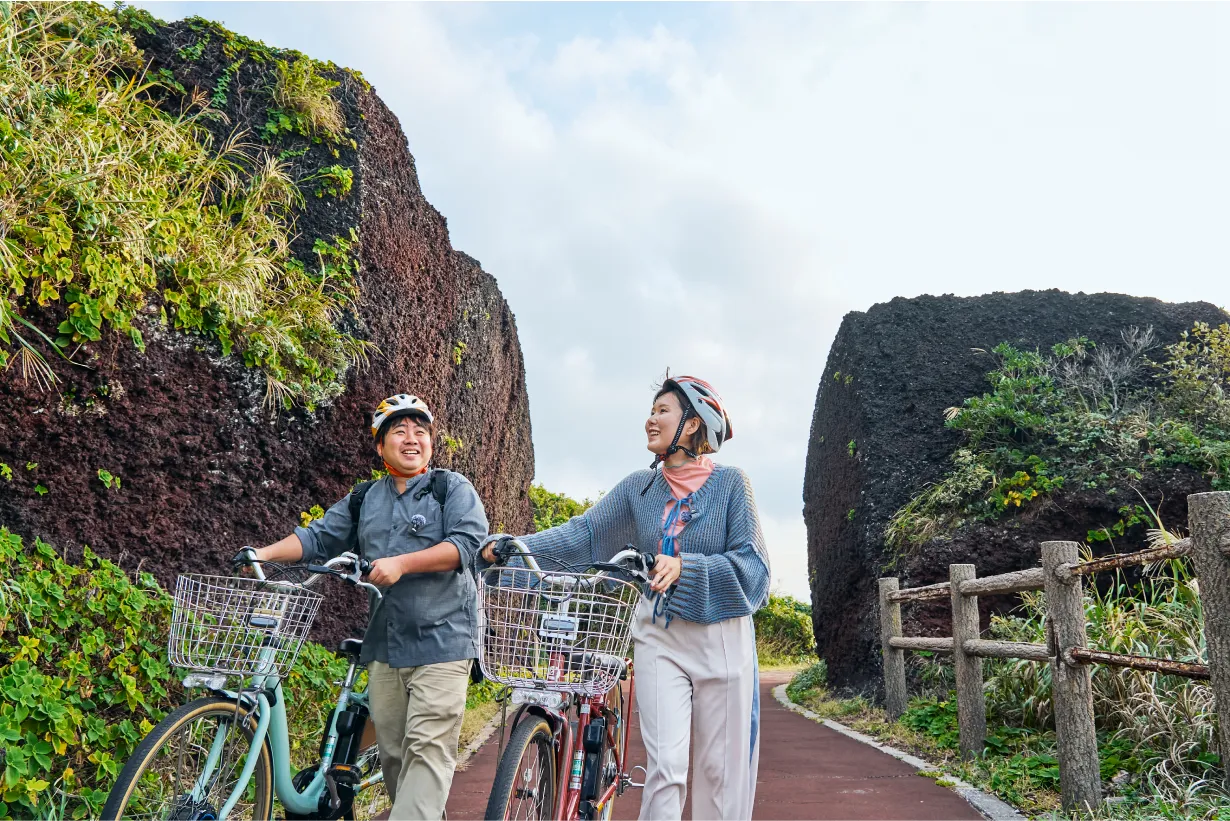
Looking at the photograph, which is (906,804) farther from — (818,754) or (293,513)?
(293,513)

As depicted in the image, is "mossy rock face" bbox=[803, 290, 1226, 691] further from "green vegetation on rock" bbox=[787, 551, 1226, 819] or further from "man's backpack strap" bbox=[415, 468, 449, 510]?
"man's backpack strap" bbox=[415, 468, 449, 510]

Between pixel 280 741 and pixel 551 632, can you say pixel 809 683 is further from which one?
pixel 551 632

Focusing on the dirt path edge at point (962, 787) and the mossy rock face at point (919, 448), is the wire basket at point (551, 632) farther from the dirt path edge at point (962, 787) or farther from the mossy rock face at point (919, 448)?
the mossy rock face at point (919, 448)

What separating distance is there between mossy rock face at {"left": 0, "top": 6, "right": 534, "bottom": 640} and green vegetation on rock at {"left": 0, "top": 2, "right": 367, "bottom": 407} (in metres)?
0.09

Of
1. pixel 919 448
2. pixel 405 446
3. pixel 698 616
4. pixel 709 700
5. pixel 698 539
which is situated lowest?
pixel 709 700

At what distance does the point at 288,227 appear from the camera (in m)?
6.41

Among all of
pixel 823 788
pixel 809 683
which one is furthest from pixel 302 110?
pixel 809 683

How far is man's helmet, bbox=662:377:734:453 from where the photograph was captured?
11.1 ft

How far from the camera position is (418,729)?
323 cm

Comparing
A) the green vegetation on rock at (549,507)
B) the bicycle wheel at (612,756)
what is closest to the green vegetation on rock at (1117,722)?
the bicycle wheel at (612,756)

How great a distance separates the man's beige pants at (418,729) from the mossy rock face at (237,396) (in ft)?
6.77

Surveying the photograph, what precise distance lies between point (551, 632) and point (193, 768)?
2.00 m

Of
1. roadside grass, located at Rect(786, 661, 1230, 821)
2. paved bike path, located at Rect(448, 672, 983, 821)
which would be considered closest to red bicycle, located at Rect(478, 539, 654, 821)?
paved bike path, located at Rect(448, 672, 983, 821)

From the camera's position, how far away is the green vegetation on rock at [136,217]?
4.37m
